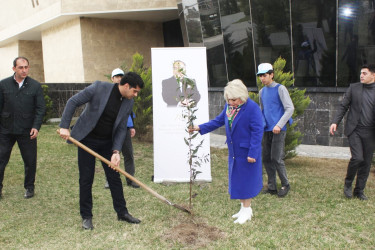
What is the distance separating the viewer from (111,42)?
73.8 ft

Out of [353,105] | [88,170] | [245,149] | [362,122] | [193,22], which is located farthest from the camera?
[193,22]

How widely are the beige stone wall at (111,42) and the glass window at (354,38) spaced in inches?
574

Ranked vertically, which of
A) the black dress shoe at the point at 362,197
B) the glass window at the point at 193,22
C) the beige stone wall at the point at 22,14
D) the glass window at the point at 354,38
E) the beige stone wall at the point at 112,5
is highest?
the beige stone wall at the point at 22,14

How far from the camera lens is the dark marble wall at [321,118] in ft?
35.1

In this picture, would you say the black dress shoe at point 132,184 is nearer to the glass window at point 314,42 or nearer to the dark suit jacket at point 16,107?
the dark suit jacket at point 16,107

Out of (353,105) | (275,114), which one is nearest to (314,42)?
(353,105)

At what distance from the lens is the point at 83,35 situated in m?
21.6

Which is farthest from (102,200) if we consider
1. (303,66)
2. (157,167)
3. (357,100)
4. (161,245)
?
(303,66)

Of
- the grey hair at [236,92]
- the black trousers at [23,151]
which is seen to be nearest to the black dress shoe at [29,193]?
the black trousers at [23,151]

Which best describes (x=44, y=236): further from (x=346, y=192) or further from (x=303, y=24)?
(x=303, y=24)

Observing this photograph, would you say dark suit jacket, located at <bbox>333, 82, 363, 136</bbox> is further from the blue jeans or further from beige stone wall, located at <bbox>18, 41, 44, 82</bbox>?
beige stone wall, located at <bbox>18, 41, 44, 82</bbox>

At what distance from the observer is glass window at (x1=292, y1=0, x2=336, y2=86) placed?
10.8m

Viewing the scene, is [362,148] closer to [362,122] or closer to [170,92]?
[362,122]

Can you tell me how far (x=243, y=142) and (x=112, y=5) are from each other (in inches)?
689
